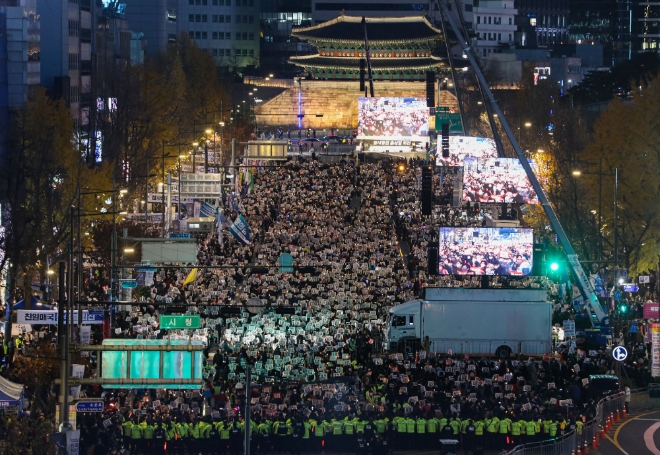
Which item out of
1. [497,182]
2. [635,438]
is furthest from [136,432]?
[497,182]

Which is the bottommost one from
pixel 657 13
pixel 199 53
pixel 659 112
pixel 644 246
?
pixel 644 246

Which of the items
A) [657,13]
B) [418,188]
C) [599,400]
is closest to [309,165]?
[418,188]

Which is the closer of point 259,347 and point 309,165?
point 259,347

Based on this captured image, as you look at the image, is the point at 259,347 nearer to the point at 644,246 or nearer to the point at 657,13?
the point at 644,246

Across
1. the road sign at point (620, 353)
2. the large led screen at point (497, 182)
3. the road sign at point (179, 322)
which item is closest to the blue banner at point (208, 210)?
the large led screen at point (497, 182)

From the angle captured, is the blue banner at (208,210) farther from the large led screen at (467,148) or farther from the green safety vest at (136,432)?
the green safety vest at (136,432)

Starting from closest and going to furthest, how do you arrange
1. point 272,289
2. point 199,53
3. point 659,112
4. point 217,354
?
point 217,354, point 272,289, point 659,112, point 199,53

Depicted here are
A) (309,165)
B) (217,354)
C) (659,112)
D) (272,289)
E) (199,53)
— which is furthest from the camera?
(199,53)
